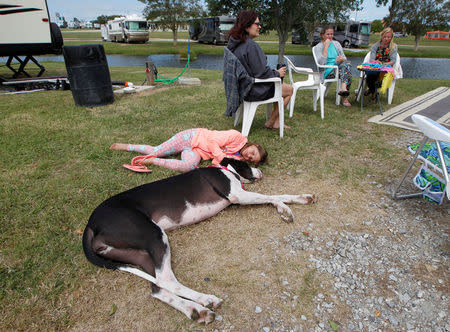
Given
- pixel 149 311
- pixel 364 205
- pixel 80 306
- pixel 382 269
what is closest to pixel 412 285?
pixel 382 269

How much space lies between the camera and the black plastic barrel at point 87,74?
19.2ft

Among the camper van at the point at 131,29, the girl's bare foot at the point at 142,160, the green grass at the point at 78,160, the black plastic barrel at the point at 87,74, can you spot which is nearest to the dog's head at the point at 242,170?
the green grass at the point at 78,160

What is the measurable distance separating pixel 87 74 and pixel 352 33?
1115 inches

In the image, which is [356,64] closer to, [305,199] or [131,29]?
[305,199]

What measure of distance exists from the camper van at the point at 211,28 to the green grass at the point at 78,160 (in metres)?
23.3

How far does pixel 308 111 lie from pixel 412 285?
457 cm

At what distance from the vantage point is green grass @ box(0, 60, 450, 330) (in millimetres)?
2002

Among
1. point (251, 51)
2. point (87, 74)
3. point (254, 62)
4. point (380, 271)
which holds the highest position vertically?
point (251, 51)

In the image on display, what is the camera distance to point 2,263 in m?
2.11

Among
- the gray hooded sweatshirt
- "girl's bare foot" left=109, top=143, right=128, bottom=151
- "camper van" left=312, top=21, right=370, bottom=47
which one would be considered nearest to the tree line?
"camper van" left=312, top=21, right=370, bottom=47

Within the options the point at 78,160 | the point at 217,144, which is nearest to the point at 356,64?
the point at 217,144

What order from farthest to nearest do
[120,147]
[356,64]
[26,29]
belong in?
[356,64] < [26,29] < [120,147]

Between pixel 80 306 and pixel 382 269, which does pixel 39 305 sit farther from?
pixel 382 269

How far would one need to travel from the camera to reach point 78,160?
3.75 meters
